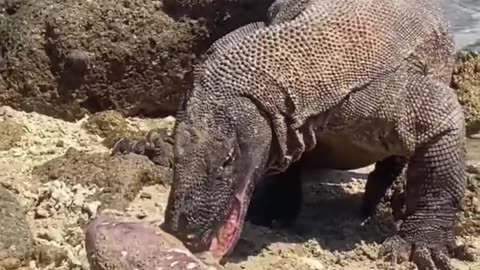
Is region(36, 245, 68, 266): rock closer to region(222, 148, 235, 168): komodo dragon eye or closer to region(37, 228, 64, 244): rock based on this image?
region(37, 228, 64, 244): rock

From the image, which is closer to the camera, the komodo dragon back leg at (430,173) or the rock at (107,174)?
the komodo dragon back leg at (430,173)

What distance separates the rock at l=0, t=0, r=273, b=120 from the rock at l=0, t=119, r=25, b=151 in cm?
30

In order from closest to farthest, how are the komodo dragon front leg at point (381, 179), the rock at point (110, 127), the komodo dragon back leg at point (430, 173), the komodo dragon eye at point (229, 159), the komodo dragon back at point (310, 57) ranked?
the komodo dragon eye at point (229, 159) < the komodo dragon back at point (310, 57) < the komodo dragon back leg at point (430, 173) < the komodo dragon front leg at point (381, 179) < the rock at point (110, 127)

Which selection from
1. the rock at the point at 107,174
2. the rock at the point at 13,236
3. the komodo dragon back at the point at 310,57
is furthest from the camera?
the rock at the point at 107,174

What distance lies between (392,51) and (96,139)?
2291 mm

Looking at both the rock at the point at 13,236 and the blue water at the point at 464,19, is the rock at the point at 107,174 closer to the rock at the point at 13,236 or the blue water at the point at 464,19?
the rock at the point at 13,236

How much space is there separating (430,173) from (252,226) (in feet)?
3.12

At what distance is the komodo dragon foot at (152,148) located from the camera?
6.10 metres

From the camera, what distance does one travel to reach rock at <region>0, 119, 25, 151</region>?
649 cm

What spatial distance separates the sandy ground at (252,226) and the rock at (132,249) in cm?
77

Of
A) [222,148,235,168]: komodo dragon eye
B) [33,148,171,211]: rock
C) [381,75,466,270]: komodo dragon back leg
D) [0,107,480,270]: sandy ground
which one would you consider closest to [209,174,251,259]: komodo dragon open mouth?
[222,148,235,168]: komodo dragon eye

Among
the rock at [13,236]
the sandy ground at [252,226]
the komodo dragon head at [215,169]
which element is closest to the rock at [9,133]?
the sandy ground at [252,226]

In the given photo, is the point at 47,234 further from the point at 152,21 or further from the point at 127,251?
the point at 152,21

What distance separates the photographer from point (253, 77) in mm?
4578
